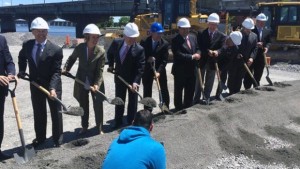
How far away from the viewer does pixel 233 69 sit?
8.50 metres

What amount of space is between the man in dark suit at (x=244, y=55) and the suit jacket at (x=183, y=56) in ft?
4.58

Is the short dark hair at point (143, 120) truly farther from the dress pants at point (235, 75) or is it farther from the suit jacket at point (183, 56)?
the dress pants at point (235, 75)

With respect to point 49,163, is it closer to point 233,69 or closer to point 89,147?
point 89,147

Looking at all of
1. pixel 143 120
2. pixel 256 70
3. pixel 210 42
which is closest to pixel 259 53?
pixel 256 70

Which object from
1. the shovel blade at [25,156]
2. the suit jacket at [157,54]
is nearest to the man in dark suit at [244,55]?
the suit jacket at [157,54]

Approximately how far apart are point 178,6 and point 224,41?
11.1 meters

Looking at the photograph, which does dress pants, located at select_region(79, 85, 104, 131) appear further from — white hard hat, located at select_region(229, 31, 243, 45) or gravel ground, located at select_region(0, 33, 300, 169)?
white hard hat, located at select_region(229, 31, 243, 45)

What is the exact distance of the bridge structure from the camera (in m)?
47.3

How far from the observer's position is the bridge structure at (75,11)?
1863 inches

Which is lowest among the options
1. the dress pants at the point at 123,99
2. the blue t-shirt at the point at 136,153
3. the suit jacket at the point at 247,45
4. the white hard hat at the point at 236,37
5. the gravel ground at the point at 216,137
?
the gravel ground at the point at 216,137

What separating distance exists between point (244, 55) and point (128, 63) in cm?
306

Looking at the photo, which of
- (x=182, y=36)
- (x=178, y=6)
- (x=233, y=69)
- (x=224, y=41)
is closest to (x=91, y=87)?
(x=182, y=36)

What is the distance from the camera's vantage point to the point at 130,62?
21.4 feet

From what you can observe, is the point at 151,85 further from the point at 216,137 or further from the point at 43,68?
the point at 43,68
